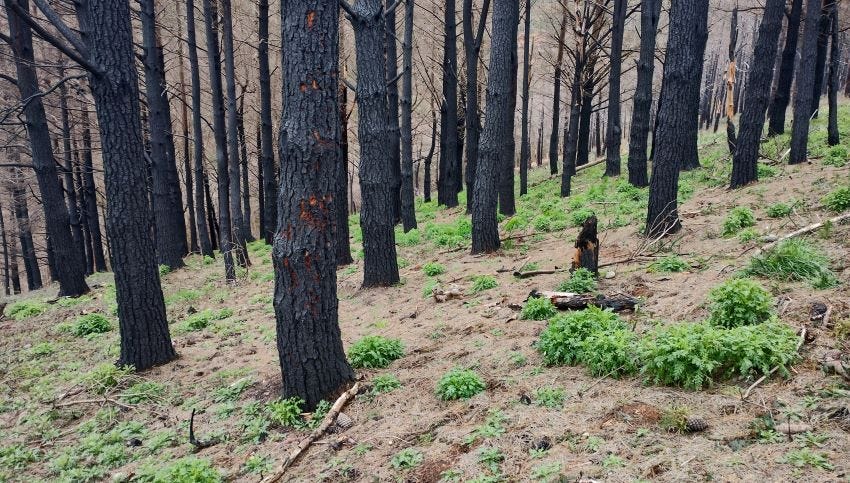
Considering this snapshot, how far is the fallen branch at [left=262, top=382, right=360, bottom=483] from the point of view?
3.65 meters

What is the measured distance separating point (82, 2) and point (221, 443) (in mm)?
8399

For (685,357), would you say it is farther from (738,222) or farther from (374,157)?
(374,157)

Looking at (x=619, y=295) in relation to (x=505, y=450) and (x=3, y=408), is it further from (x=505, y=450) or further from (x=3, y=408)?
(x=3, y=408)

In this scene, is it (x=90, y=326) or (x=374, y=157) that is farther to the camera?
(x=90, y=326)

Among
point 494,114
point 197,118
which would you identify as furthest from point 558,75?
point 197,118

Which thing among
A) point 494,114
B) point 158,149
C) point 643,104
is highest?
point 643,104

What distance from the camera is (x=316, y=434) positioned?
408 cm

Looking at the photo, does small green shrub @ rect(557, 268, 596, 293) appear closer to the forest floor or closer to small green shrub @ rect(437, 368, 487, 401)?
the forest floor

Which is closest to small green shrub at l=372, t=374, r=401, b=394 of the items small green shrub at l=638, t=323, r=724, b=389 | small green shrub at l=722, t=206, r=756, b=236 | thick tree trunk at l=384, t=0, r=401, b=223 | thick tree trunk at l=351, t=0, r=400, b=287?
small green shrub at l=638, t=323, r=724, b=389

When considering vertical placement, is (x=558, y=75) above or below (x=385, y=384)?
above

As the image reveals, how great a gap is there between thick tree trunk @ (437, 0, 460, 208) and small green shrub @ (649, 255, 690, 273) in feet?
33.7

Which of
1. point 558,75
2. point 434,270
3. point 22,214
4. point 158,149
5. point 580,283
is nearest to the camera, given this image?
point 580,283

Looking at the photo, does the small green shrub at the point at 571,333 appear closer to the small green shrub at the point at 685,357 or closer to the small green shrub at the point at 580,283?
the small green shrub at the point at 685,357

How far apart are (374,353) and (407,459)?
6.64 feet
